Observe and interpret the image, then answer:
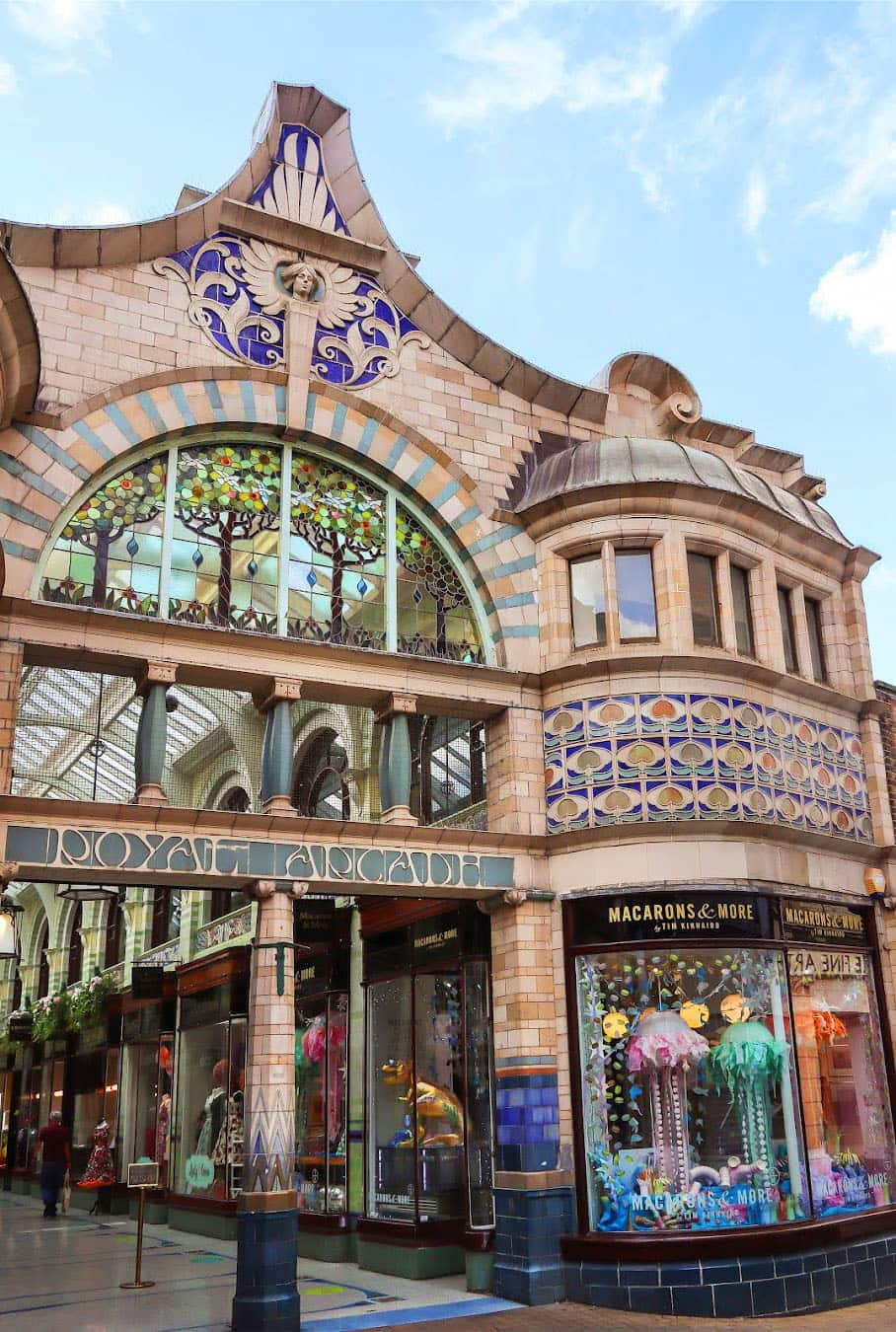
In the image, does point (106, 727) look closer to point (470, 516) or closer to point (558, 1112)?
point (470, 516)

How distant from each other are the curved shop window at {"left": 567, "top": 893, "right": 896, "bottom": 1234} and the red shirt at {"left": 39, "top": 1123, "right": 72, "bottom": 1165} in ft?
45.0

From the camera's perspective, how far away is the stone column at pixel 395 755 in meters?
13.2

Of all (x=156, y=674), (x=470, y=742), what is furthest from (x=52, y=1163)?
(x=156, y=674)

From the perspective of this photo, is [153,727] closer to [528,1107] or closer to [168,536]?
[168,536]

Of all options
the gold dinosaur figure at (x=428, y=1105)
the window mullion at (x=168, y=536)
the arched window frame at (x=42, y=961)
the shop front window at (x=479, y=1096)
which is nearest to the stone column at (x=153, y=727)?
the window mullion at (x=168, y=536)

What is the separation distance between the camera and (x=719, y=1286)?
11656 millimetres

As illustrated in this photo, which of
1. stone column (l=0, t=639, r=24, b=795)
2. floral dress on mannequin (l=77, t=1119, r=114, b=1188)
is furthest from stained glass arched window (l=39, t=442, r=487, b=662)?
floral dress on mannequin (l=77, t=1119, r=114, b=1188)

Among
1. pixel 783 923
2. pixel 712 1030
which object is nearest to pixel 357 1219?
pixel 712 1030

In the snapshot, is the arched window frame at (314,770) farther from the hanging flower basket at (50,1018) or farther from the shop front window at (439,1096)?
the hanging flower basket at (50,1018)

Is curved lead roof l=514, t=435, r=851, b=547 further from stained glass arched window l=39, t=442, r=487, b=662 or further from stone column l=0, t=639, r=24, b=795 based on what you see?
stone column l=0, t=639, r=24, b=795

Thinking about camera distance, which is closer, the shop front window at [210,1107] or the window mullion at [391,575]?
the window mullion at [391,575]

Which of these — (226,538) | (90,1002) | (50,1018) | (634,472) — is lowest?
(50,1018)

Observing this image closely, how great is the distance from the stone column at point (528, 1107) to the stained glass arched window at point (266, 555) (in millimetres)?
3250

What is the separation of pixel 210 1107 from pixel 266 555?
1060 centimetres
